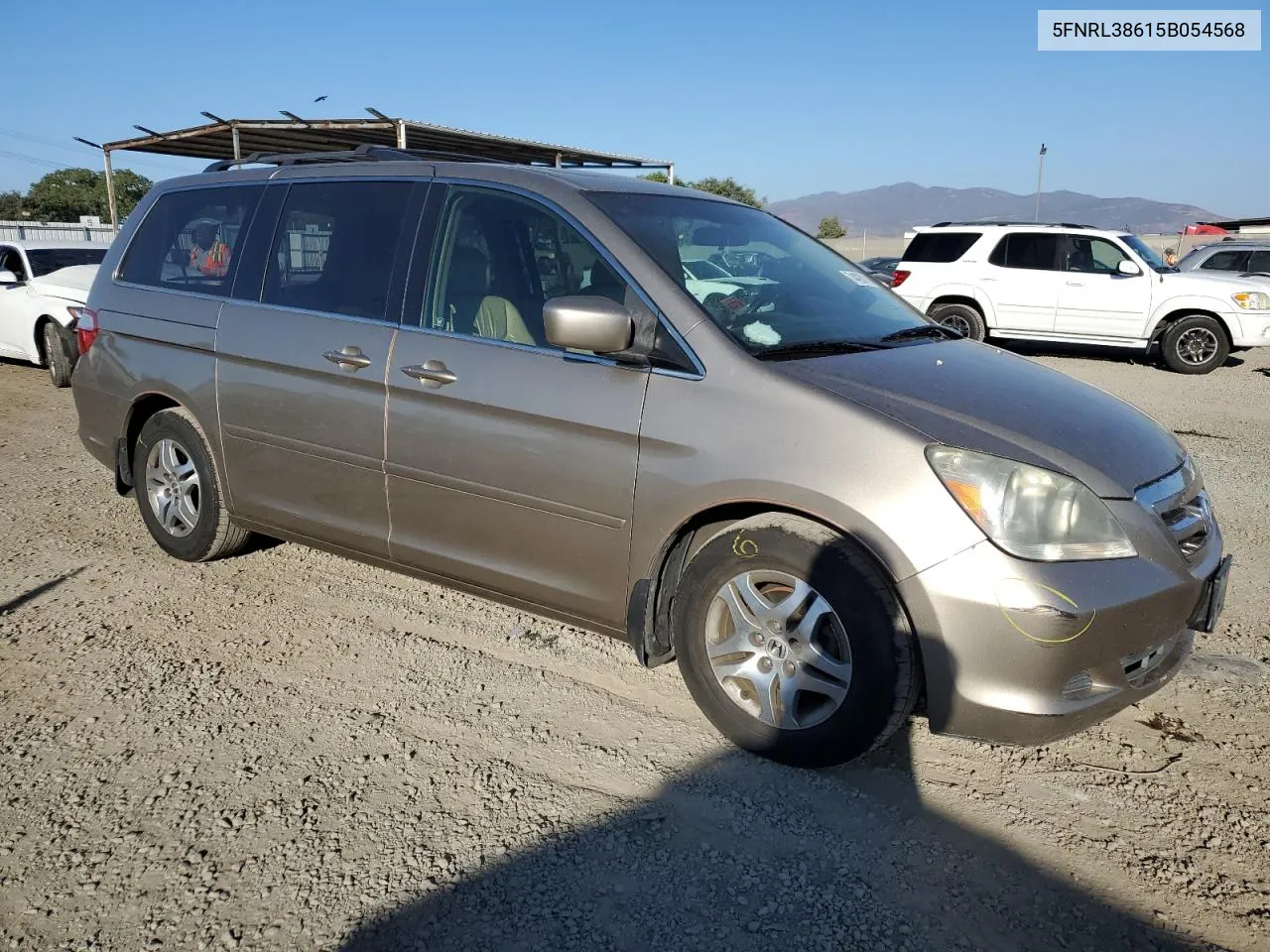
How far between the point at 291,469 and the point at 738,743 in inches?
87.3

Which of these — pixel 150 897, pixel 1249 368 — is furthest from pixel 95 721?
pixel 1249 368

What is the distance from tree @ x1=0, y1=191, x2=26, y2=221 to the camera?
193 feet

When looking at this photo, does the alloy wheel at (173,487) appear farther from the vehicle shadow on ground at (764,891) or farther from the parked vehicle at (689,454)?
the vehicle shadow on ground at (764,891)

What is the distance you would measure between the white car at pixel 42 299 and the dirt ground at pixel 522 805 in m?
6.95

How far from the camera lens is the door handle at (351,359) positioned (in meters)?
3.72

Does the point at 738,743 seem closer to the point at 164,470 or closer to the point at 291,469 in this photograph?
the point at 291,469

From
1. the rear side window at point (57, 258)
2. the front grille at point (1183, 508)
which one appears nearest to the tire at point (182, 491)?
the front grille at point (1183, 508)

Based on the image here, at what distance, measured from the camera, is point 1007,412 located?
Answer: 9.76ft

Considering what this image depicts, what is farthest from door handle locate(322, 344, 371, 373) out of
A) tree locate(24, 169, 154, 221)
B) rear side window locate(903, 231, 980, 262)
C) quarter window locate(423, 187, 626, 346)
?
tree locate(24, 169, 154, 221)

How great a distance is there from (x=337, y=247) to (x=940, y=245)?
437 inches

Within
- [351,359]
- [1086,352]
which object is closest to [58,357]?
[351,359]

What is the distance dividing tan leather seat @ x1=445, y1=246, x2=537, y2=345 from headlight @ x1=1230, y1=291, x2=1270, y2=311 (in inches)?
465

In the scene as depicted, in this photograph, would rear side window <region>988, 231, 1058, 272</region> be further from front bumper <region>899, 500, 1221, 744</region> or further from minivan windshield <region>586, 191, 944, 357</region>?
front bumper <region>899, 500, 1221, 744</region>

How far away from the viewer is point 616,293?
3283 millimetres
